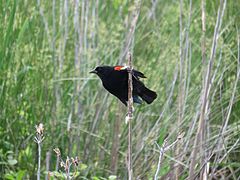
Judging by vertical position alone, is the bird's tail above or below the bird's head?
below

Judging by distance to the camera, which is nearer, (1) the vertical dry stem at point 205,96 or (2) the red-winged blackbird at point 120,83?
(2) the red-winged blackbird at point 120,83

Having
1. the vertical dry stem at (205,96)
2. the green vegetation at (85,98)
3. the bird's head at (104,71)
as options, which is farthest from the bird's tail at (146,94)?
the green vegetation at (85,98)

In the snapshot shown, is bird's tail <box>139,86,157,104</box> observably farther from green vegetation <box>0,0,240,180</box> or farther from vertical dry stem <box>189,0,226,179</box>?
green vegetation <box>0,0,240,180</box>

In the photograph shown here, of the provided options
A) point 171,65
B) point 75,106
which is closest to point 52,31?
point 75,106

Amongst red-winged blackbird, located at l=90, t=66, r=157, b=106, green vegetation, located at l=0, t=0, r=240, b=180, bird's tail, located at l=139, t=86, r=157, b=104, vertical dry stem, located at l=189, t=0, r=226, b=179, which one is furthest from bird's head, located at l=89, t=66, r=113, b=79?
green vegetation, located at l=0, t=0, r=240, b=180

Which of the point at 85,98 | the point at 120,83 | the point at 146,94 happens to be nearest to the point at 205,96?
the point at 146,94

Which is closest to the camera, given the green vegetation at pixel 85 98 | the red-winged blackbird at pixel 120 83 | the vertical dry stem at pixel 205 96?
the red-winged blackbird at pixel 120 83

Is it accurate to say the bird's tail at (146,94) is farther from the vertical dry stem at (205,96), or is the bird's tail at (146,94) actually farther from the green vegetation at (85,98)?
the green vegetation at (85,98)

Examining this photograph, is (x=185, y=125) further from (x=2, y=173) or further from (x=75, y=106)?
(x=2, y=173)

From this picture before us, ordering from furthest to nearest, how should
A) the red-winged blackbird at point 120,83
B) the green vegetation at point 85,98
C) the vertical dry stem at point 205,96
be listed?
the green vegetation at point 85,98
the vertical dry stem at point 205,96
the red-winged blackbird at point 120,83

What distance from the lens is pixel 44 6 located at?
152 inches

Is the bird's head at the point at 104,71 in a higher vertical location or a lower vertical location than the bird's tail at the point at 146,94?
higher

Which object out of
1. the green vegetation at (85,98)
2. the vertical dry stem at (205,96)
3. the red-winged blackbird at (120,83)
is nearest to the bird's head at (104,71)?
the red-winged blackbird at (120,83)

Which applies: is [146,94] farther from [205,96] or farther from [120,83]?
[205,96]
